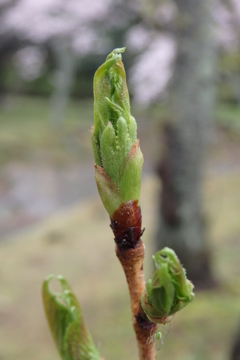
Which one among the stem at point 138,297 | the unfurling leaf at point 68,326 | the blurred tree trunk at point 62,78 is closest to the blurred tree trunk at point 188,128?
the unfurling leaf at point 68,326

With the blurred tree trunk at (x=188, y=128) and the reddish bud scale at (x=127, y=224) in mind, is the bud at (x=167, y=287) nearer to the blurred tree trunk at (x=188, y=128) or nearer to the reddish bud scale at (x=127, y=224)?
the reddish bud scale at (x=127, y=224)

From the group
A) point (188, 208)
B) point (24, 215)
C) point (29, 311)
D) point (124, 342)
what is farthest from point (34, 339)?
point (24, 215)

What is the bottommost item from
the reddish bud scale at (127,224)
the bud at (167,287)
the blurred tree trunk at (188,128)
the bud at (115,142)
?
the bud at (167,287)

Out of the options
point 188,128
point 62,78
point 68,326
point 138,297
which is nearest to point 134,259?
point 138,297

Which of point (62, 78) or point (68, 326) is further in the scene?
point (62, 78)

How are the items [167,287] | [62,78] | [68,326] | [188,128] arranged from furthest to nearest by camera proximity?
[62,78] → [188,128] → [68,326] → [167,287]

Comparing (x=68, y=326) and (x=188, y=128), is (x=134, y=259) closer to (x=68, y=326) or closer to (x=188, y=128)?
(x=68, y=326)
